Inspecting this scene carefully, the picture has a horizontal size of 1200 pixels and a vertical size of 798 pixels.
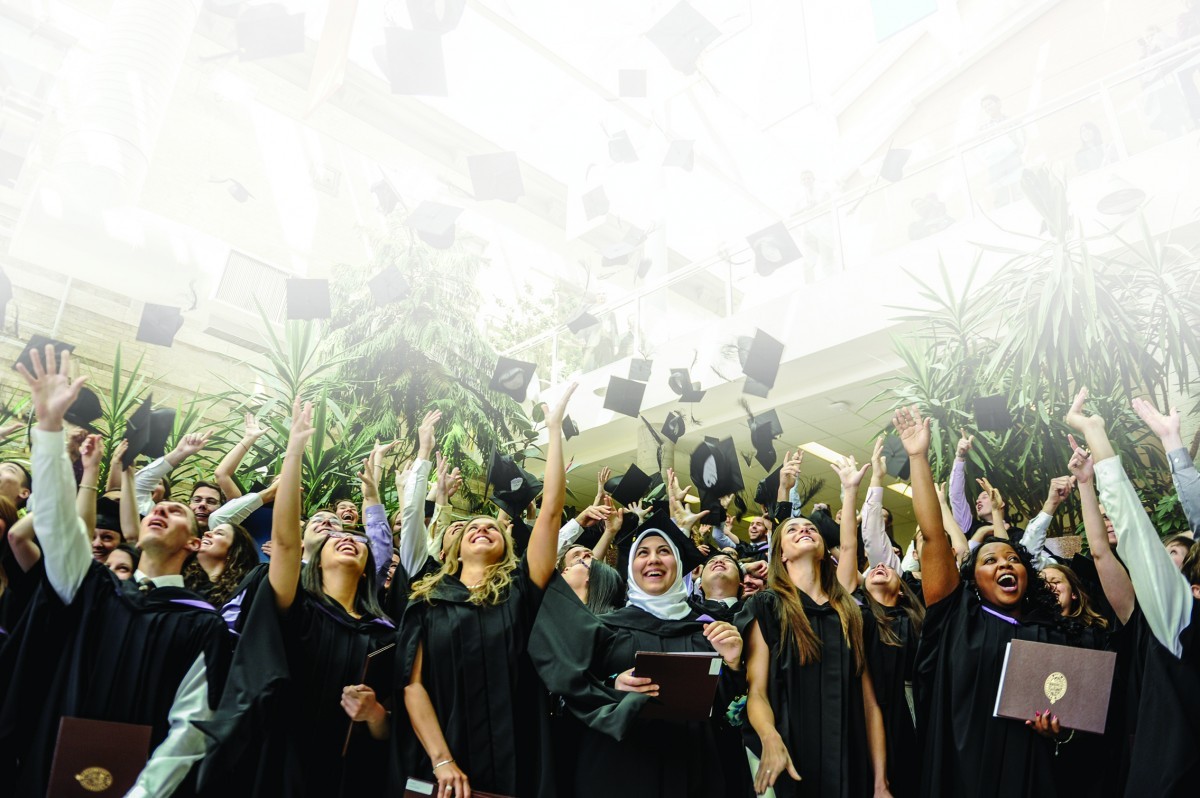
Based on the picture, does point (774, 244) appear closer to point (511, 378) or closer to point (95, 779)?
point (511, 378)

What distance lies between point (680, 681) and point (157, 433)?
263cm

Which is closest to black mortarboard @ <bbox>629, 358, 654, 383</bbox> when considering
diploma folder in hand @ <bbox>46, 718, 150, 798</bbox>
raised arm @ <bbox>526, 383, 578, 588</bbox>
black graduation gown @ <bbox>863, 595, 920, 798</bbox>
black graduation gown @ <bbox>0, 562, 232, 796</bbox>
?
black graduation gown @ <bbox>863, 595, 920, 798</bbox>

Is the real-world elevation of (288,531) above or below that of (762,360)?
below

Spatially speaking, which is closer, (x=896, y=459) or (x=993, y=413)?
(x=993, y=413)

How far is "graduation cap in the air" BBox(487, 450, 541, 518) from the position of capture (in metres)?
3.83

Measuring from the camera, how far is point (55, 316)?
8.55m

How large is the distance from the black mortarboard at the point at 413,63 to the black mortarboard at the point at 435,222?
65 centimetres

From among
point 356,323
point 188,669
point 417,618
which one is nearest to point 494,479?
point 417,618

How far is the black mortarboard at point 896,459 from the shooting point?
15.3 feet

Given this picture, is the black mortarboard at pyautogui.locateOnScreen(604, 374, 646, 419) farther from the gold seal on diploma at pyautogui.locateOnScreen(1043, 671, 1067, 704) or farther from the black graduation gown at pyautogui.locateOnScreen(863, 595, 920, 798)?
the gold seal on diploma at pyautogui.locateOnScreen(1043, 671, 1067, 704)

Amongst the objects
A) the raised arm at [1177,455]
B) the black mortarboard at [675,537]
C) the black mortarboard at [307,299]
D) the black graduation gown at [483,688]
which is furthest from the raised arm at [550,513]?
the black mortarboard at [307,299]

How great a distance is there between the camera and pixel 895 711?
2.92 meters

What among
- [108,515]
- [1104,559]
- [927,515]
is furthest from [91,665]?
[1104,559]

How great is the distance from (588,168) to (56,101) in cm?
700
